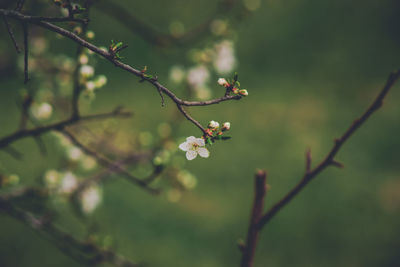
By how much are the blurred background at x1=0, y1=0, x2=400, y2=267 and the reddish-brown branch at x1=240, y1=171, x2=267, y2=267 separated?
114cm

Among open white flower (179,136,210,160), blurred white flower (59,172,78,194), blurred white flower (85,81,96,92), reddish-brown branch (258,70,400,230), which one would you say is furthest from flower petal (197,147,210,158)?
blurred white flower (59,172,78,194)

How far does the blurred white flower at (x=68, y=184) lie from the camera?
8.41 ft

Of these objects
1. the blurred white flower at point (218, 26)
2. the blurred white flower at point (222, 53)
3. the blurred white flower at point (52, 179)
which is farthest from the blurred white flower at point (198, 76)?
the blurred white flower at point (52, 179)

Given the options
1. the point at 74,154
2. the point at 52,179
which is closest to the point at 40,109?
the point at 52,179

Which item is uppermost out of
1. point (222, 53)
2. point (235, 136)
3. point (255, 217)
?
point (222, 53)

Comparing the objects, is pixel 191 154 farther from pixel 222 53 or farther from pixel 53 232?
pixel 222 53

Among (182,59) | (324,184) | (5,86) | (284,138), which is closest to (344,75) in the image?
(284,138)

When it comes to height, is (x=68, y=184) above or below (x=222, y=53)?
below

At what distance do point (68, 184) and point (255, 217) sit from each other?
1.80 m

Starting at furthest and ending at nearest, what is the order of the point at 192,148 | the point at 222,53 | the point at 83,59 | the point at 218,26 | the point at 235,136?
the point at 235,136
the point at 218,26
the point at 222,53
the point at 83,59
the point at 192,148

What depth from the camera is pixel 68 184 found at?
2.64 metres

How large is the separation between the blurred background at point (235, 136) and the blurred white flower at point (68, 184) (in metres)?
0.08

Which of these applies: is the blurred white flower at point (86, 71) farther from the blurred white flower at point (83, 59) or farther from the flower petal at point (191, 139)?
the flower petal at point (191, 139)

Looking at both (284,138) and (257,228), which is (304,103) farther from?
(257,228)
